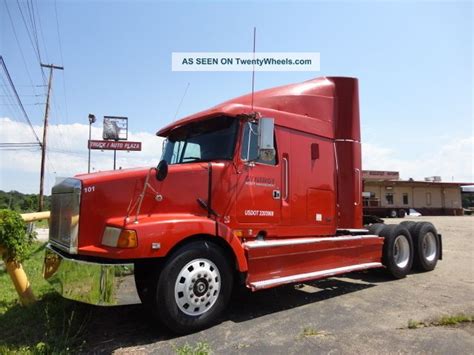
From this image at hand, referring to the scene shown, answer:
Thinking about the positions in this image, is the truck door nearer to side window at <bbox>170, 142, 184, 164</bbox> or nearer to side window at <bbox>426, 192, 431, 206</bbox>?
side window at <bbox>170, 142, 184, 164</bbox>

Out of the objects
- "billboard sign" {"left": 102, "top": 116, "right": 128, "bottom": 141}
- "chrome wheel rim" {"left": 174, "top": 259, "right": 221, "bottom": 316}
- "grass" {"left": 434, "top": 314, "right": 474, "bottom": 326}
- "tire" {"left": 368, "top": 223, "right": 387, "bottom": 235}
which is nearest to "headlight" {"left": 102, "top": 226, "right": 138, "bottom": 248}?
"chrome wheel rim" {"left": 174, "top": 259, "right": 221, "bottom": 316}

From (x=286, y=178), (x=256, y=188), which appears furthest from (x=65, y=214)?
(x=286, y=178)

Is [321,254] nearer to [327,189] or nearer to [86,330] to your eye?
[327,189]

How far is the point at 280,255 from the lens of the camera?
568 cm

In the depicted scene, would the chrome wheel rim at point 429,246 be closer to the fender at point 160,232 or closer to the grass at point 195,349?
the fender at point 160,232

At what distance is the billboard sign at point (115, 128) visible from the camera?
36.7 metres

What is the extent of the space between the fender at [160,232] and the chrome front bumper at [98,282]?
152 mm

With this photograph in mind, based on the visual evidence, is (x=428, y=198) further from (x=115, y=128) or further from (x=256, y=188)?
(x=256, y=188)

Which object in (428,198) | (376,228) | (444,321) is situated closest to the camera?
(444,321)

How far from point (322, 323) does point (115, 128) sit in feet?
113

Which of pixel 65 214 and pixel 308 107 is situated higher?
pixel 308 107

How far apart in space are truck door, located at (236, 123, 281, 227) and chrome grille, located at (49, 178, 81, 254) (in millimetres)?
2015

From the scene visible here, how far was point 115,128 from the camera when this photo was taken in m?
36.8

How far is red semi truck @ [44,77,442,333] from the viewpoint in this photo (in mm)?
4520
